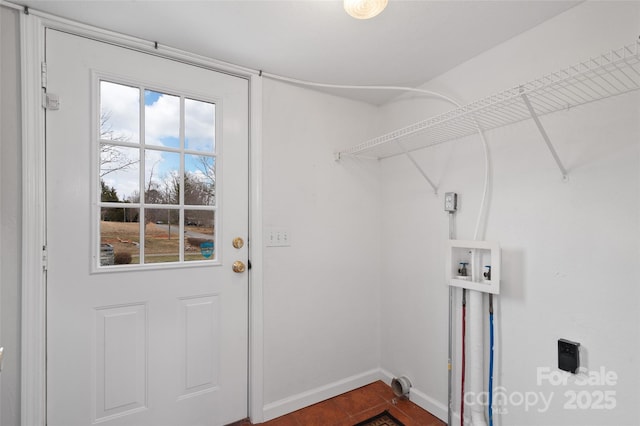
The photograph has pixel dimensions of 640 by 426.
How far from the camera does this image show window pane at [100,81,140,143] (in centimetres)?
152

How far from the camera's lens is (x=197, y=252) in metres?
1.73

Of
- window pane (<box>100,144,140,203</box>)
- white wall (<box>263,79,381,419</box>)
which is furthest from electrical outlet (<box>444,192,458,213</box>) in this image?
window pane (<box>100,144,140,203</box>)

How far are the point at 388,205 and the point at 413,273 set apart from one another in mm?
533

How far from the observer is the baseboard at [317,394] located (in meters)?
1.89

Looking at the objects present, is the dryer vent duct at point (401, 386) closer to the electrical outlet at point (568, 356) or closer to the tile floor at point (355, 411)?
the tile floor at point (355, 411)

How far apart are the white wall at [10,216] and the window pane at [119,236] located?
305mm

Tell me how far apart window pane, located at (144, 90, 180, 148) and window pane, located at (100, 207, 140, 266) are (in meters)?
0.40

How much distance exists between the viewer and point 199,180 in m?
1.75

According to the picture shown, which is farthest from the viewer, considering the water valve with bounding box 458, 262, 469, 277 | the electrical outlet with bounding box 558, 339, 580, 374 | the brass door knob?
the brass door knob

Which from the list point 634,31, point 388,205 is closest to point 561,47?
point 634,31

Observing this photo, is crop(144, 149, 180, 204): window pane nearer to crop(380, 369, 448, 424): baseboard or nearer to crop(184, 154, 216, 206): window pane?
crop(184, 154, 216, 206): window pane

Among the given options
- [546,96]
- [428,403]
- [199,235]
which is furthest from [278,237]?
[546,96]

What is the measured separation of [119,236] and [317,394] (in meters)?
1.57

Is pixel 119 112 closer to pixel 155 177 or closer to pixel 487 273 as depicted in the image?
pixel 155 177
